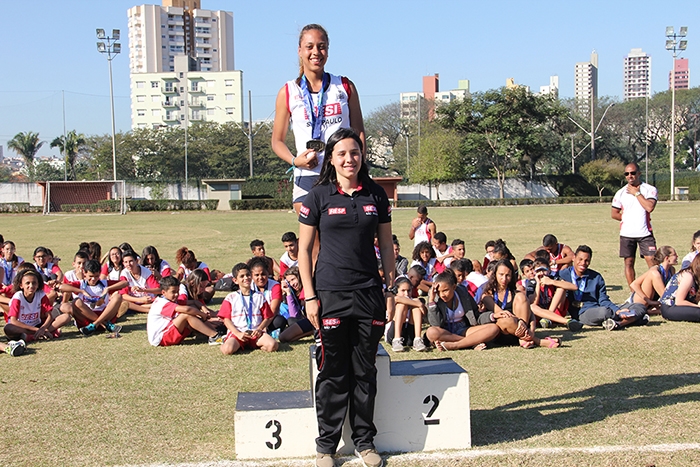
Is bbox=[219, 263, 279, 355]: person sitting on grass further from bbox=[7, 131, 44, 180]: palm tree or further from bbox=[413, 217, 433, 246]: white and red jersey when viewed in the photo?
bbox=[7, 131, 44, 180]: palm tree

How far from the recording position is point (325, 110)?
16.2 ft

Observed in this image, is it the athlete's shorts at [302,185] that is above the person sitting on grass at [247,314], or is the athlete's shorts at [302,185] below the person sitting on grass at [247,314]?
above

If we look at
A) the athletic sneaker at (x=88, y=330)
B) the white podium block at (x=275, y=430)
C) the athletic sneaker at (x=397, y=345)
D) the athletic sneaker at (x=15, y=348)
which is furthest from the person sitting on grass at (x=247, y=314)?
the white podium block at (x=275, y=430)

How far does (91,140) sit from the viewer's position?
88.4 m

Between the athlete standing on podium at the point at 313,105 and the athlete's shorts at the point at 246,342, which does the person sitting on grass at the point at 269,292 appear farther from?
the athlete standing on podium at the point at 313,105

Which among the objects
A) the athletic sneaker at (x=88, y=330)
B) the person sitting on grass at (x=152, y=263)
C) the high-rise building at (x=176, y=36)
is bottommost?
the athletic sneaker at (x=88, y=330)

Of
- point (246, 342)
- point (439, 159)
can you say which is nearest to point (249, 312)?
point (246, 342)

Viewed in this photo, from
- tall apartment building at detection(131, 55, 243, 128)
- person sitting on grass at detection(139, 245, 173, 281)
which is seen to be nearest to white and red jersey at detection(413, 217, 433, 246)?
person sitting on grass at detection(139, 245, 173, 281)

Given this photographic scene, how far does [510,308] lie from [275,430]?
445 cm

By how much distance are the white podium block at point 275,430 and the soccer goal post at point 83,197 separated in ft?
165

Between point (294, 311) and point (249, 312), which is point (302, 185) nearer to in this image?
point (249, 312)

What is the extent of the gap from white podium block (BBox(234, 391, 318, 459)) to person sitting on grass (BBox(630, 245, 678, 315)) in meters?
6.32

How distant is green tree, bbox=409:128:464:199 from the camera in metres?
69.8

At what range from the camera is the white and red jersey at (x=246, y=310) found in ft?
27.3
